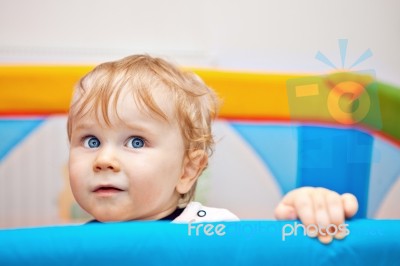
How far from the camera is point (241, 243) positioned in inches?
15.9

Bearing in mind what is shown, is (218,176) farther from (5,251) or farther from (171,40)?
(5,251)

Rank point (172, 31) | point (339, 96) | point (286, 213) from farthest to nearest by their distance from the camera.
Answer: point (172, 31) < point (339, 96) < point (286, 213)

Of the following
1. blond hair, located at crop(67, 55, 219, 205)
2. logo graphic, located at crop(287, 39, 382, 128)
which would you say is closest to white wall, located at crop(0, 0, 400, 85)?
logo graphic, located at crop(287, 39, 382, 128)

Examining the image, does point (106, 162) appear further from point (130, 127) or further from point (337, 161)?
point (337, 161)

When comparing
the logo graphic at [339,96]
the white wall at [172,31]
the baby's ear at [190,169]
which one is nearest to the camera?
the baby's ear at [190,169]

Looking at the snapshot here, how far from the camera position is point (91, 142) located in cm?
59

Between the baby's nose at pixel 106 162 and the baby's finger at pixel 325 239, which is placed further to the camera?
the baby's nose at pixel 106 162

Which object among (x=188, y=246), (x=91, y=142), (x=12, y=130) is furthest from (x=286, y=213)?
(x=12, y=130)

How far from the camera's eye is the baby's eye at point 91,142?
23.2 inches

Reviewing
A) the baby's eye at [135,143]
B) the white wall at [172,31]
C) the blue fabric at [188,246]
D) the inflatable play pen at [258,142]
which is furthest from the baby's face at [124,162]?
the white wall at [172,31]

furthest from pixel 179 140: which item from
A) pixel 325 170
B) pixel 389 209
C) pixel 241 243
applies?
pixel 389 209

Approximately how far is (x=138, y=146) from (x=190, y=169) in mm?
109

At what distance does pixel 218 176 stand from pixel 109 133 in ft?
1.32

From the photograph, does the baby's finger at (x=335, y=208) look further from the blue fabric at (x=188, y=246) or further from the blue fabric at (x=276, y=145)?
the blue fabric at (x=276, y=145)
